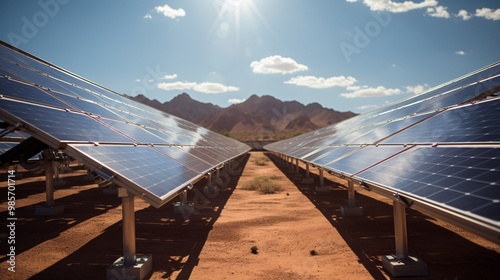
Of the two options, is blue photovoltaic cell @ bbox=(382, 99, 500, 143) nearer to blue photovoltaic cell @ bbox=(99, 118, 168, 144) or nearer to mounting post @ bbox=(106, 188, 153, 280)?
mounting post @ bbox=(106, 188, 153, 280)

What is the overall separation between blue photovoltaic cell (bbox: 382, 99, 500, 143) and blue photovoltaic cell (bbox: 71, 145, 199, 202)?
7.21 m

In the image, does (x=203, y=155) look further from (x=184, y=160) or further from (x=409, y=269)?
(x=409, y=269)

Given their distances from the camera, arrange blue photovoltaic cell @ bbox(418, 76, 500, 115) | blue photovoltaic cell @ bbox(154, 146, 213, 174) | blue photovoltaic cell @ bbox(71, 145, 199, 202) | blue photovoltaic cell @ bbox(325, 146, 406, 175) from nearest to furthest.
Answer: blue photovoltaic cell @ bbox(71, 145, 199, 202) → blue photovoltaic cell @ bbox(325, 146, 406, 175) → blue photovoltaic cell @ bbox(154, 146, 213, 174) → blue photovoltaic cell @ bbox(418, 76, 500, 115)

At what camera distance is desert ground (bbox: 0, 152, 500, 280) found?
25.8 feet

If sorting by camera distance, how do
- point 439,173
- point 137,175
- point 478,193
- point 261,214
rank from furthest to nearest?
1. point 261,214
2. point 137,175
3. point 439,173
4. point 478,193

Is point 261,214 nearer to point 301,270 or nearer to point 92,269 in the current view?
point 301,270

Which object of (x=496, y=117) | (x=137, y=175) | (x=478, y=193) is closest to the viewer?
(x=478, y=193)

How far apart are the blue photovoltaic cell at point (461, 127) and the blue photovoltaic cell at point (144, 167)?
7207 mm

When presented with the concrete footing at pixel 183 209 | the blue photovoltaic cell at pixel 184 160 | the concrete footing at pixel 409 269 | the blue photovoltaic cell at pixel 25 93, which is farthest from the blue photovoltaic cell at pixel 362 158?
the blue photovoltaic cell at pixel 25 93

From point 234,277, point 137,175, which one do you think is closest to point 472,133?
point 234,277

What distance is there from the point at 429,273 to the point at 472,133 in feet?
12.2

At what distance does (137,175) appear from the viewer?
6816mm

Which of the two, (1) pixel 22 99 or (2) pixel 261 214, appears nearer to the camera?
(1) pixel 22 99

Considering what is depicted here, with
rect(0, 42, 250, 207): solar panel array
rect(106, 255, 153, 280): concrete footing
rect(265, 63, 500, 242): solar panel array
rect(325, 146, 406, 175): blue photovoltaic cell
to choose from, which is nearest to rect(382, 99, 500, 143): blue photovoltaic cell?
rect(265, 63, 500, 242): solar panel array
